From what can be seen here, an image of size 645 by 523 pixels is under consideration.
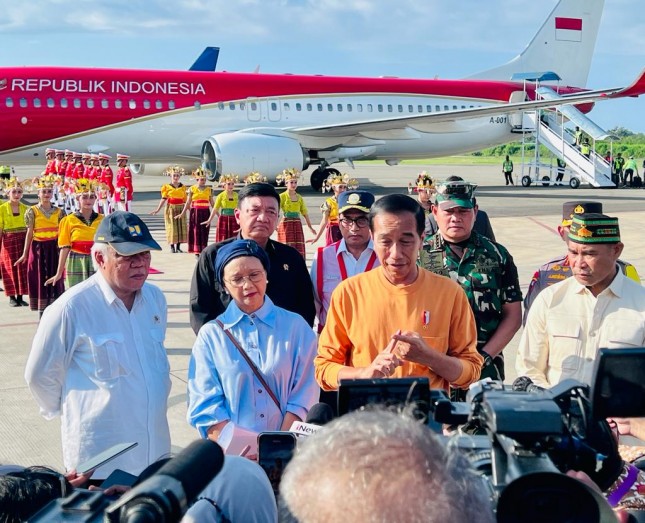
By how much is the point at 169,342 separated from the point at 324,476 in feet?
22.8

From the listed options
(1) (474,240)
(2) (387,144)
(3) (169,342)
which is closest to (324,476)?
(1) (474,240)

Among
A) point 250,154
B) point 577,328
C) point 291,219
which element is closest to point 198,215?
point 291,219

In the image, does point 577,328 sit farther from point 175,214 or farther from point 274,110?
point 274,110

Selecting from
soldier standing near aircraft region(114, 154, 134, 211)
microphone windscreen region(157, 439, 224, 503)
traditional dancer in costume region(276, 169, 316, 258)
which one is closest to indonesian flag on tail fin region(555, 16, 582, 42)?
soldier standing near aircraft region(114, 154, 134, 211)

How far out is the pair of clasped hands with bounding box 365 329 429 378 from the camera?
116 inches

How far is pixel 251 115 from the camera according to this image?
85.3ft

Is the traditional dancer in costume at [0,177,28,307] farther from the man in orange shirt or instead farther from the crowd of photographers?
the man in orange shirt

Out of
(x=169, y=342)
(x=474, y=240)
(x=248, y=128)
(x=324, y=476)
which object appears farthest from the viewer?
(x=248, y=128)

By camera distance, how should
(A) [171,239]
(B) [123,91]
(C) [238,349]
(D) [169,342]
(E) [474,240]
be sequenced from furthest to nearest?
1. (B) [123,91]
2. (A) [171,239]
3. (D) [169,342]
4. (E) [474,240]
5. (C) [238,349]

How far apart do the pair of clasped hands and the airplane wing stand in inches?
919

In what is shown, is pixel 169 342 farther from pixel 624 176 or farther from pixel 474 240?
pixel 624 176

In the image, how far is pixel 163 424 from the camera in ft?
11.7

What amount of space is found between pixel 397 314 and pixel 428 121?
24030mm

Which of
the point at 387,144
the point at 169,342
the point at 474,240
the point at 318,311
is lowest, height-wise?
the point at 169,342
